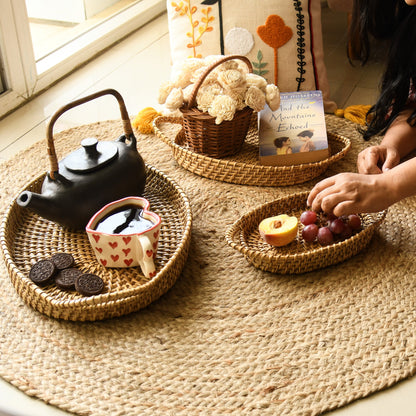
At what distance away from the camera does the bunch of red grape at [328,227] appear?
1.28 meters

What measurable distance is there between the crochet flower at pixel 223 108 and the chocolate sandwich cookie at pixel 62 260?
20.3 inches

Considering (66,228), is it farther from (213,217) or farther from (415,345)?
(415,345)

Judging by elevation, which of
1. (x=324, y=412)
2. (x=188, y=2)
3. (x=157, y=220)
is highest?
(x=188, y=2)

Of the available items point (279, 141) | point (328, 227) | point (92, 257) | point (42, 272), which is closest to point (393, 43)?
point (279, 141)

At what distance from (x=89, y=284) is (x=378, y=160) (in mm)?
787

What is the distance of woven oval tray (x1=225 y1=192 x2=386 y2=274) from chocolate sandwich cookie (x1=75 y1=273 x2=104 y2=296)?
28cm

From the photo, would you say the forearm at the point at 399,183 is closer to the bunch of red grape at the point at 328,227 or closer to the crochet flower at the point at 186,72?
the bunch of red grape at the point at 328,227

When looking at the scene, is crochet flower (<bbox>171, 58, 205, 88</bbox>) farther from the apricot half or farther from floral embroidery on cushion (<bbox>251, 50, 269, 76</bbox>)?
the apricot half

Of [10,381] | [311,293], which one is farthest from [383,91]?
[10,381]

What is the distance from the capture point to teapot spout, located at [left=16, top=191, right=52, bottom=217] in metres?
1.23

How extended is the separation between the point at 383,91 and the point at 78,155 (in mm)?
887

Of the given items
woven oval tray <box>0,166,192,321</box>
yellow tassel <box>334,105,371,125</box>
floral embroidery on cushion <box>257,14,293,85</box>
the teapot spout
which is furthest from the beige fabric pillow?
the teapot spout

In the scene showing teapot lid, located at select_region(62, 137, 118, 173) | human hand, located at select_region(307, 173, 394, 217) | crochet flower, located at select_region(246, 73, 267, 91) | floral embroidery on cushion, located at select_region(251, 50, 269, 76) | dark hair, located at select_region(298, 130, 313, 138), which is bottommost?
dark hair, located at select_region(298, 130, 313, 138)

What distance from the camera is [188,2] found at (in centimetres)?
182
